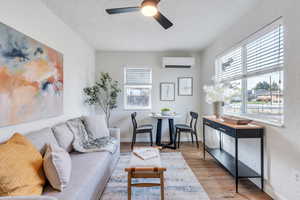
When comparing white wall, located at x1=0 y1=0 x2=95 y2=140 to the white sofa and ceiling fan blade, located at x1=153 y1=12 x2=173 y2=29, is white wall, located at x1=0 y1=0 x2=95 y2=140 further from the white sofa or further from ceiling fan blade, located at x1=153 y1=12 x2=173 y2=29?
ceiling fan blade, located at x1=153 y1=12 x2=173 y2=29

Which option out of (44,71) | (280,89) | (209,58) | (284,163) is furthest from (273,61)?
(44,71)

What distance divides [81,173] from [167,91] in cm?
324

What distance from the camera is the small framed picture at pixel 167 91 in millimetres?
4449

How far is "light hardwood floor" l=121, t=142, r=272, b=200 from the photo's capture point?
6.60 ft

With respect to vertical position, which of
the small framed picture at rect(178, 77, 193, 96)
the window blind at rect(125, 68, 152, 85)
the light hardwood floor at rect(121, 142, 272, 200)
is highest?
the window blind at rect(125, 68, 152, 85)

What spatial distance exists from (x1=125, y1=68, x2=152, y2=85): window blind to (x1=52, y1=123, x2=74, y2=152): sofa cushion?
247cm

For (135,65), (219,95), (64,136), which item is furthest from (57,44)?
(219,95)

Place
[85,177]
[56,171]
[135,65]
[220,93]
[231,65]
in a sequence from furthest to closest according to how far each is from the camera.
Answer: [135,65], [231,65], [220,93], [85,177], [56,171]

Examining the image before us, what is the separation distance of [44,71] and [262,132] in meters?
3.06

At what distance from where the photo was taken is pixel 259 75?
7.40 feet

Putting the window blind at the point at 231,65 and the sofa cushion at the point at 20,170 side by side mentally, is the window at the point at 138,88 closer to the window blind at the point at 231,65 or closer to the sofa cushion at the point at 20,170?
the window blind at the point at 231,65

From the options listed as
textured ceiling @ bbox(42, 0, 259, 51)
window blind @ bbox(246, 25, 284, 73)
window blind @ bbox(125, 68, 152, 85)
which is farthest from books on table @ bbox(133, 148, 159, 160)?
window blind @ bbox(125, 68, 152, 85)

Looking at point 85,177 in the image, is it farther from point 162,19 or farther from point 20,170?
point 162,19

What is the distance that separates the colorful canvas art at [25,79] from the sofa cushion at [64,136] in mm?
288
